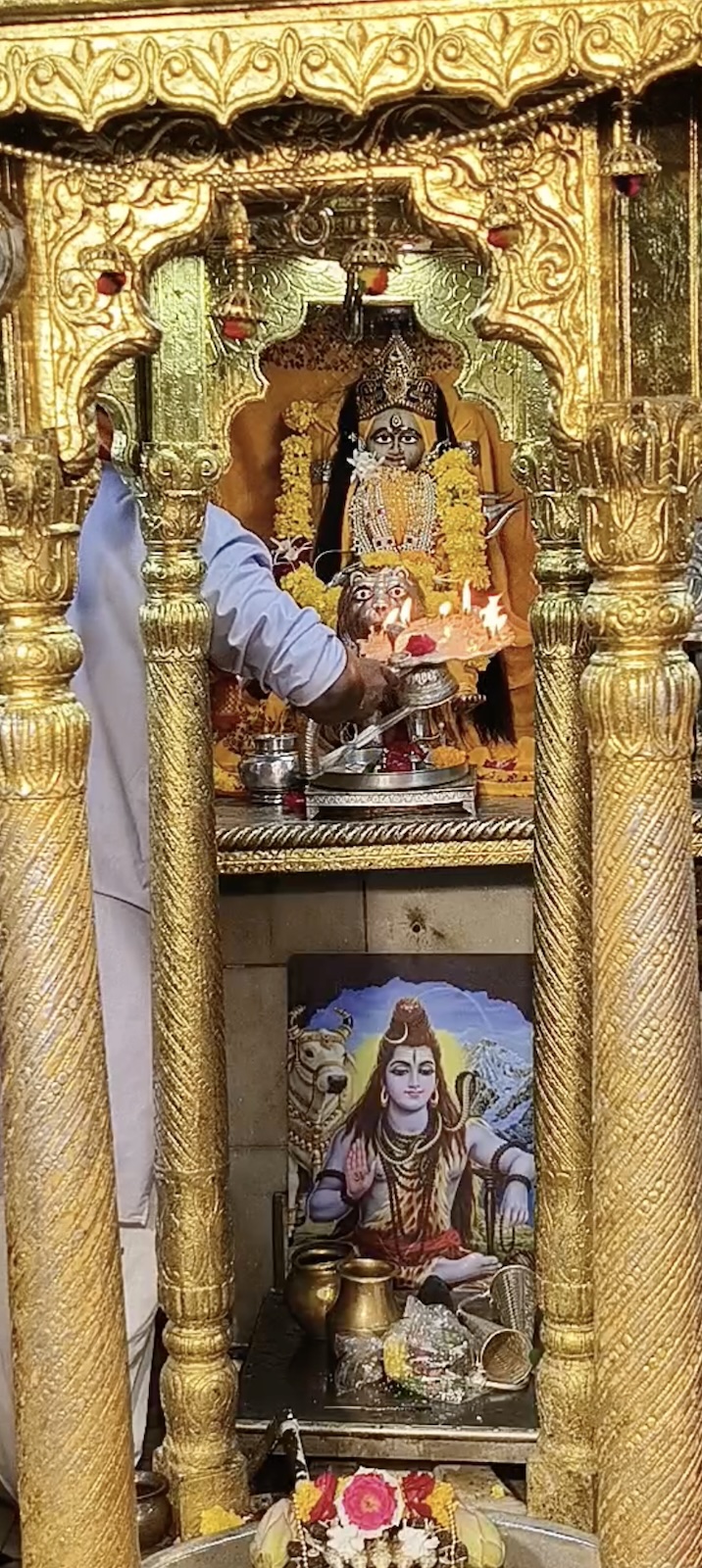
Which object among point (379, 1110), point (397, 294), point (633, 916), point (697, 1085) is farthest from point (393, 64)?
point (379, 1110)

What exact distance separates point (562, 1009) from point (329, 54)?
1725mm

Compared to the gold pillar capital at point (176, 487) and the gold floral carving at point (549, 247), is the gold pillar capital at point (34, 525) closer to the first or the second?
the gold floral carving at point (549, 247)

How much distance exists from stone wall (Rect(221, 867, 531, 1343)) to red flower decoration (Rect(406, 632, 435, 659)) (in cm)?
53

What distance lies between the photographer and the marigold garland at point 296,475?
5.23 m

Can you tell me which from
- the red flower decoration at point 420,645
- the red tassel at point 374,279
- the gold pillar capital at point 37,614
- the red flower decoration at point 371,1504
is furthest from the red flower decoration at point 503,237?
the red flower decoration at point 420,645

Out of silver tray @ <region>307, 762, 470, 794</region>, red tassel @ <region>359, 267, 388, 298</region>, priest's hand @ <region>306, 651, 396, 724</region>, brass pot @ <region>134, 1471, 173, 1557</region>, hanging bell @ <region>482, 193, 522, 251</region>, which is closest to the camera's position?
hanging bell @ <region>482, 193, 522, 251</region>

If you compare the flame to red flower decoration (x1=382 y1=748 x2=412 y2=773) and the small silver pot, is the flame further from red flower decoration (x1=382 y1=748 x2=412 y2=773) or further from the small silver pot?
the small silver pot

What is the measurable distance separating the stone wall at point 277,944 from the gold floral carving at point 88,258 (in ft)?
8.55

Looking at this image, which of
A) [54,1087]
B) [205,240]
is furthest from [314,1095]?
[205,240]

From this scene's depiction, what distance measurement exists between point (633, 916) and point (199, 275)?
5.35 ft

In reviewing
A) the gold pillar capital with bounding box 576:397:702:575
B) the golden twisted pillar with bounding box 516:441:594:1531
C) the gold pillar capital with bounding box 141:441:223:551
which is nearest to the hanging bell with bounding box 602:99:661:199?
the gold pillar capital with bounding box 576:397:702:575

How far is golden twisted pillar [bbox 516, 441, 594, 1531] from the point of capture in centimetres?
373

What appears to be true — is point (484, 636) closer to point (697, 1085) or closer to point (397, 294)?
point (397, 294)

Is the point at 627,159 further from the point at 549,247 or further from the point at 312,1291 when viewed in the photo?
the point at 312,1291
